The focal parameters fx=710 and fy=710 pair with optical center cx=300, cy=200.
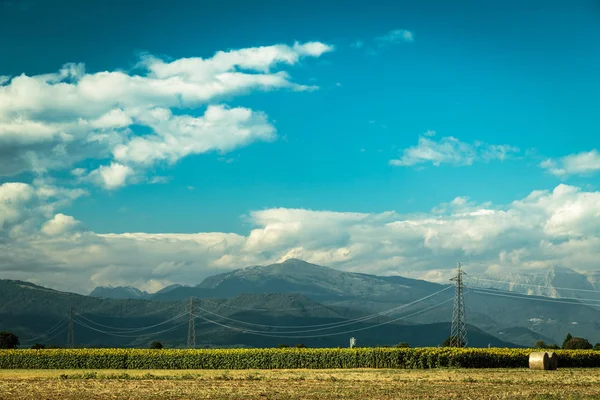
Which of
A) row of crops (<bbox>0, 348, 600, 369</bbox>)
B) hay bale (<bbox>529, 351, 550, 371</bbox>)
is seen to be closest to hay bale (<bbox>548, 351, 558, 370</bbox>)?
hay bale (<bbox>529, 351, 550, 371</bbox>)

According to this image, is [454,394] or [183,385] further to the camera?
[183,385]

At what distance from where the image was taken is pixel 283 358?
68375 mm

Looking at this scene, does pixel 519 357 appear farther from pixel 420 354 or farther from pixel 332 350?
pixel 332 350

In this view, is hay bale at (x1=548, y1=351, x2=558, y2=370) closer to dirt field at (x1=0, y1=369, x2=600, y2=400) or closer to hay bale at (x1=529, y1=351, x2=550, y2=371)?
hay bale at (x1=529, y1=351, x2=550, y2=371)

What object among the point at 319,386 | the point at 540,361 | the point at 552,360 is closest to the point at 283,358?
the point at 540,361

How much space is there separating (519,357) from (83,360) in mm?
45031

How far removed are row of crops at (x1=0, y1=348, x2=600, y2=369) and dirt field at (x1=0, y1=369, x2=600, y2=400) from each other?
8.49 m

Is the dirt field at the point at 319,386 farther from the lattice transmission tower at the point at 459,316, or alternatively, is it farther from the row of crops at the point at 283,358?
the lattice transmission tower at the point at 459,316

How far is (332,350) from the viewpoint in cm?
6781

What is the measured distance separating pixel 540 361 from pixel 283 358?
23.5m

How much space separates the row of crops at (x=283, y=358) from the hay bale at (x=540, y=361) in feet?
13.4

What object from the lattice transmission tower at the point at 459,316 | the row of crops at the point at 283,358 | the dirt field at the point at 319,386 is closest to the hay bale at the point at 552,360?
the row of crops at the point at 283,358

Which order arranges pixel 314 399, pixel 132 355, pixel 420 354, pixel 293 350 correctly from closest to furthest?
pixel 314 399
pixel 420 354
pixel 293 350
pixel 132 355

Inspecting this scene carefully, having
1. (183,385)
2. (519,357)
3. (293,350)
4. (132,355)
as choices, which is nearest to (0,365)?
(132,355)
